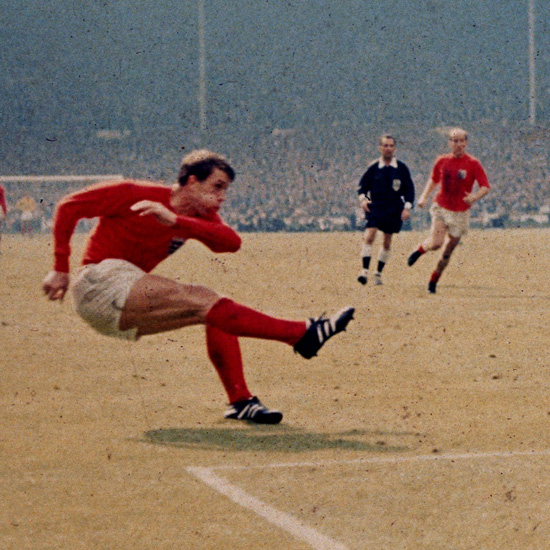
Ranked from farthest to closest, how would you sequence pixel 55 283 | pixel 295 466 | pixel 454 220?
pixel 454 220, pixel 55 283, pixel 295 466

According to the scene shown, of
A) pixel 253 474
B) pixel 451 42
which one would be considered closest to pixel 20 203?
pixel 451 42

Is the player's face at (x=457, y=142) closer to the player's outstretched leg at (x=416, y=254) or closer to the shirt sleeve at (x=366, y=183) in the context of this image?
the player's outstretched leg at (x=416, y=254)

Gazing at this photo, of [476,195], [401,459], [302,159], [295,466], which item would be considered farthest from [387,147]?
[302,159]

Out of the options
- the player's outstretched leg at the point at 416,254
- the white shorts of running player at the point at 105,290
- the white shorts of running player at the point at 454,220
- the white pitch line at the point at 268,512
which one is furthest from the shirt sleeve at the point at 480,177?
the white pitch line at the point at 268,512

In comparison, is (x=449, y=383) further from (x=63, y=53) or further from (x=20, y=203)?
(x=63, y=53)

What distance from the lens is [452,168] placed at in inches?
639

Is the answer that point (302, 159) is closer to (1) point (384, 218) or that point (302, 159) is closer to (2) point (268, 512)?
(1) point (384, 218)

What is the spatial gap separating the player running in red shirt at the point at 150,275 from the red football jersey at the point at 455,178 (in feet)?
31.6

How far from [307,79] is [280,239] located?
25.4 m

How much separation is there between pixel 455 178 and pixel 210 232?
9.99 metres

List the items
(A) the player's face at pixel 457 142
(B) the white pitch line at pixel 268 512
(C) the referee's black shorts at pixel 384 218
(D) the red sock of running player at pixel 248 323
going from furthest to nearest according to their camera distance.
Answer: (C) the referee's black shorts at pixel 384 218, (A) the player's face at pixel 457 142, (D) the red sock of running player at pixel 248 323, (B) the white pitch line at pixel 268 512

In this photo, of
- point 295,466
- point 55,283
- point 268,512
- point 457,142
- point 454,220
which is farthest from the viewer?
point 454,220

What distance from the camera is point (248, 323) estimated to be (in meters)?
6.64

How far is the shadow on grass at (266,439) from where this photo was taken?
6.46m
